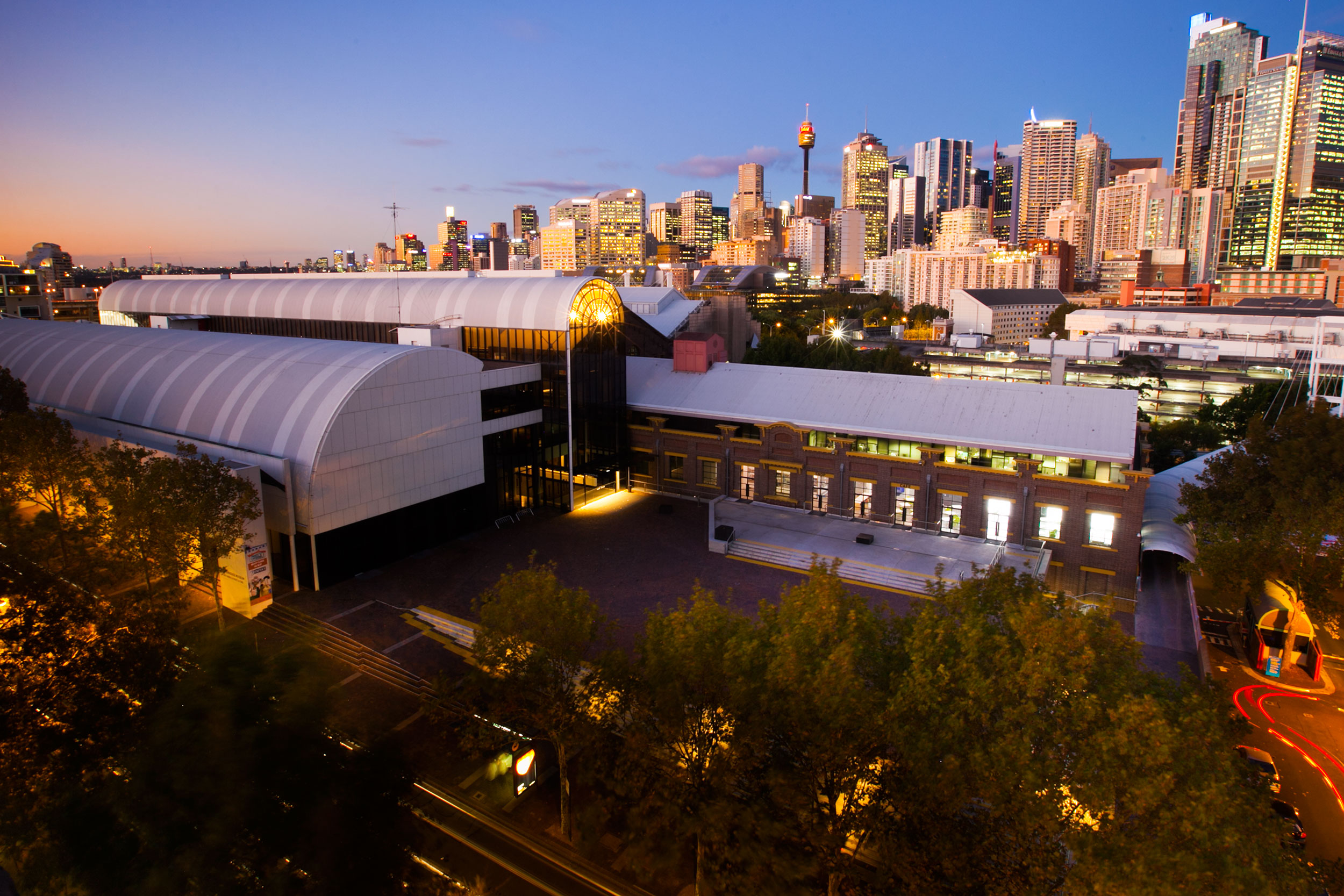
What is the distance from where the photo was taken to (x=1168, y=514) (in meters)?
37.3

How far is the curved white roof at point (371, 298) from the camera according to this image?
44406mm

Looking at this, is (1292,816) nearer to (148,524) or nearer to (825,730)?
(825,730)

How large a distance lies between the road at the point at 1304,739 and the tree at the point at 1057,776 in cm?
858

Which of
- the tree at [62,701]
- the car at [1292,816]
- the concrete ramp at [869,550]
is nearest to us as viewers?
the tree at [62,701]

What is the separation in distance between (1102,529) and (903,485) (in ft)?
31.1

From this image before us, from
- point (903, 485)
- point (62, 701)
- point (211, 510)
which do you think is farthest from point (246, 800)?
point (903, 485)

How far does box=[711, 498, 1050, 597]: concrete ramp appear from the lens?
33.7 m

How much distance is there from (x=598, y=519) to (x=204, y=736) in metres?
28.4

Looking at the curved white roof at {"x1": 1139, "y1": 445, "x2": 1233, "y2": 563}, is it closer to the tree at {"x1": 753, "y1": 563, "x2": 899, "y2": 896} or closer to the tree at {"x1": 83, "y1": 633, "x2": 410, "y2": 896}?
the tree at {"x1": 753, "y1": 563, "x2": 899, "y2": 896}

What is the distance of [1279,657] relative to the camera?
91.0 feet

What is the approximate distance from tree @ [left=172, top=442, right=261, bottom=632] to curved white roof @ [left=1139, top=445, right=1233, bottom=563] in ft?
129

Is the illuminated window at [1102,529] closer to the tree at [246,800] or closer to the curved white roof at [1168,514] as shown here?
the curved white roof at [1168,514]

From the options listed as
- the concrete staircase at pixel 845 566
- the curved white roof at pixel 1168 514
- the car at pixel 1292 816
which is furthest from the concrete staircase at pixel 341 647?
the curved white roof at pixel 1168 514

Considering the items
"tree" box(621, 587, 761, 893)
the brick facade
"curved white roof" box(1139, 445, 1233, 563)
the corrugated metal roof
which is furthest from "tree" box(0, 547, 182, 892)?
"curved white roof" box(1139, 445, 1233, 563)
